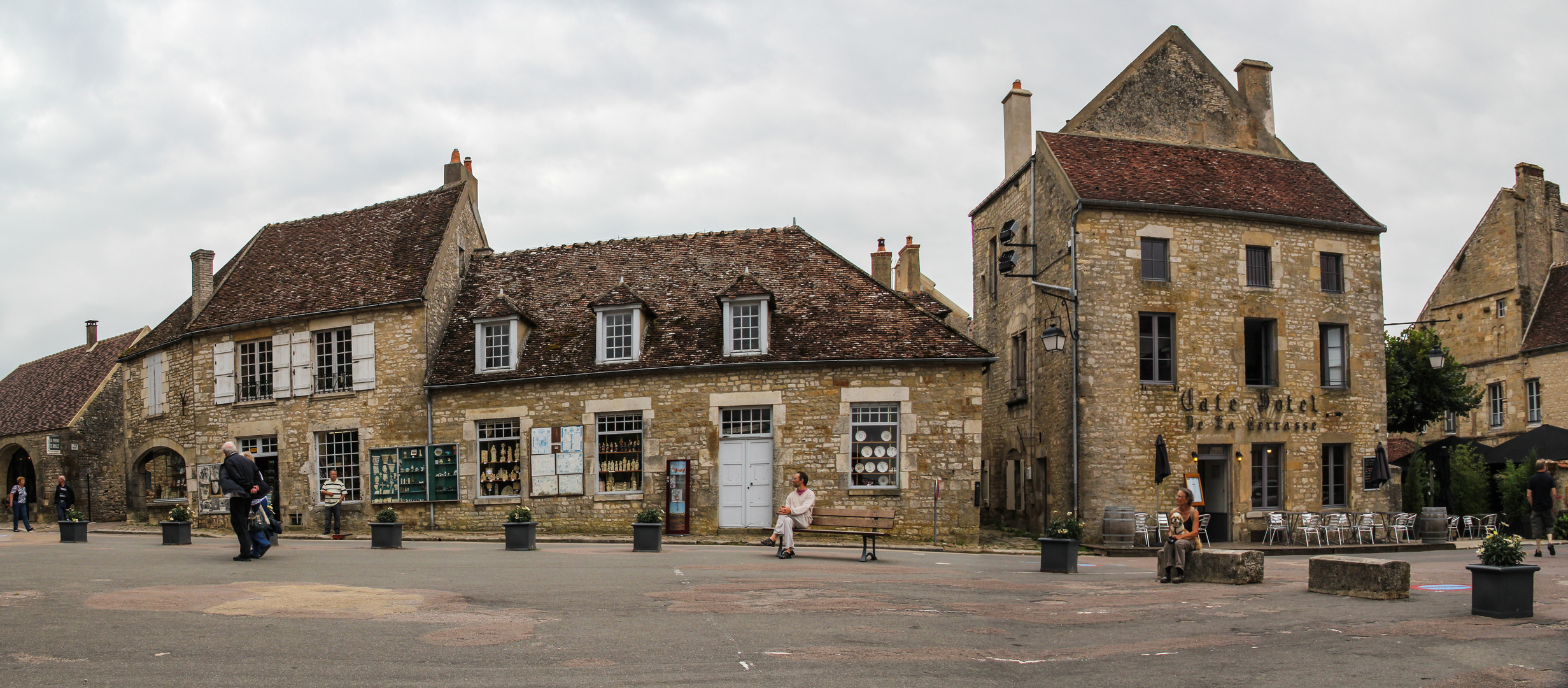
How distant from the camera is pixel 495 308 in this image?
77.8ft

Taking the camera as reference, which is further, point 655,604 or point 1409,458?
point 1409,458

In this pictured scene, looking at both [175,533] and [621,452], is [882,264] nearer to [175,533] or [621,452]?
[621,452]

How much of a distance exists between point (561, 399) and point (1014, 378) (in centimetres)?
1033

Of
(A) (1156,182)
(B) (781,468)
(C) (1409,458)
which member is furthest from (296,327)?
(C) (1409,458)

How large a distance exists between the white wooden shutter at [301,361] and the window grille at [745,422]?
9.41 m

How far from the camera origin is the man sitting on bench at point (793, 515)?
16375mm

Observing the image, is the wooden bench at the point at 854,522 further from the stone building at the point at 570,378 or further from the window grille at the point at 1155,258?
the window grille at the point at 1155,258

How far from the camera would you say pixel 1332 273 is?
24.3 meters

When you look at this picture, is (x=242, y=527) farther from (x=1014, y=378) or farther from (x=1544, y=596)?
(x=1014, y=378)

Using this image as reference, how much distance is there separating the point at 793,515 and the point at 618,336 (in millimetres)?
7758

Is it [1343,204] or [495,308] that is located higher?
[1343,204]

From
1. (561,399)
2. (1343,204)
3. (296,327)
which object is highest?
(1343,204)

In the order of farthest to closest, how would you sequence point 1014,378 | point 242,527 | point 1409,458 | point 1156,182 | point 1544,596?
point 1409,458, point 1014,378, point 1156,182, point 242,527, point 1544,596

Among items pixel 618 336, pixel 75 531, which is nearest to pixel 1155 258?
pixel 618 336
